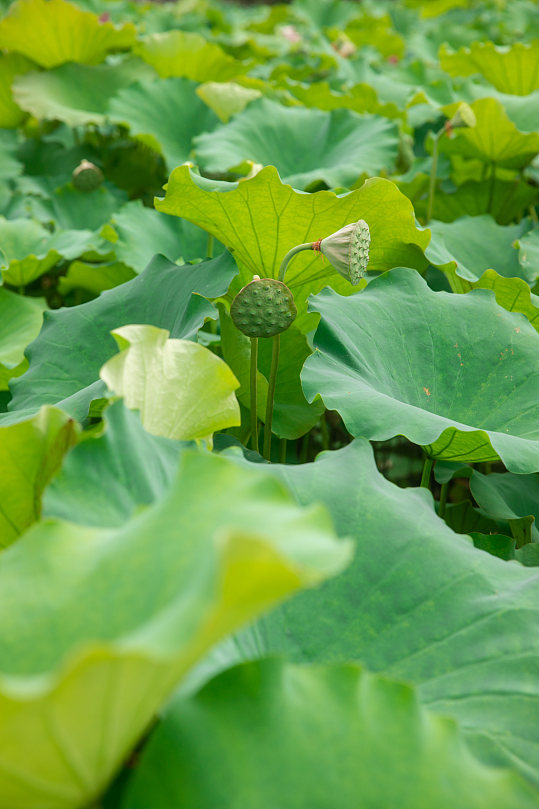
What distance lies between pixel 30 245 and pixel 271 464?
1115mm

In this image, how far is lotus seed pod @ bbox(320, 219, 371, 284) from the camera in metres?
1.06

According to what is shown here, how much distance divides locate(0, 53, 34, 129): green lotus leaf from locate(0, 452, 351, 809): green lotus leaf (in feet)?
7.45

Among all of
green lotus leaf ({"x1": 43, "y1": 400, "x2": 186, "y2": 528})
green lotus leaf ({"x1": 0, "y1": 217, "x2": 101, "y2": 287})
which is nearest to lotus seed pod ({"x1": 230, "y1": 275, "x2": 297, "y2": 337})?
green lotus leaf ({"x1": 43, "y1": 400, "x2": 186, "y2": 528})

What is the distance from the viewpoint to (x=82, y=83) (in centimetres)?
257

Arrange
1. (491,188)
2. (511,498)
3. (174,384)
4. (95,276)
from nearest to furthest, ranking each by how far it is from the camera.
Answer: (174,384) → (511,498) → (95,276) → (491,188)

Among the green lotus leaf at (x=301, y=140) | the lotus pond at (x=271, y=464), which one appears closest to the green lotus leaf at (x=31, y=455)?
the lotus pond at (x=271, y=464)

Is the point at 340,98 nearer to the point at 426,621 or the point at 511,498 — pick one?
the point at 511,498

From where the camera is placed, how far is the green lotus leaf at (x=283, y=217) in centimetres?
119

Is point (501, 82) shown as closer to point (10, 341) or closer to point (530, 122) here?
point (530, 122)

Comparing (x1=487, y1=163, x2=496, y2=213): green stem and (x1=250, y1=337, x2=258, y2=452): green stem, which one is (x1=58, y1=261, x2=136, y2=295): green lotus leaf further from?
(x1=487, y1=163, x2=496, y2=213): green stem

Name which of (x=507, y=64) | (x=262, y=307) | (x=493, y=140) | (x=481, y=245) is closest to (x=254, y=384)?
(x=262, y=307)

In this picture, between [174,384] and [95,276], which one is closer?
[174,384]

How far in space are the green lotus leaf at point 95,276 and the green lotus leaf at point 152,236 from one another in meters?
0.04

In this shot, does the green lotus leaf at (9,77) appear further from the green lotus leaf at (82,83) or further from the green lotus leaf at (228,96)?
the green lotus leaf at (228,96)
